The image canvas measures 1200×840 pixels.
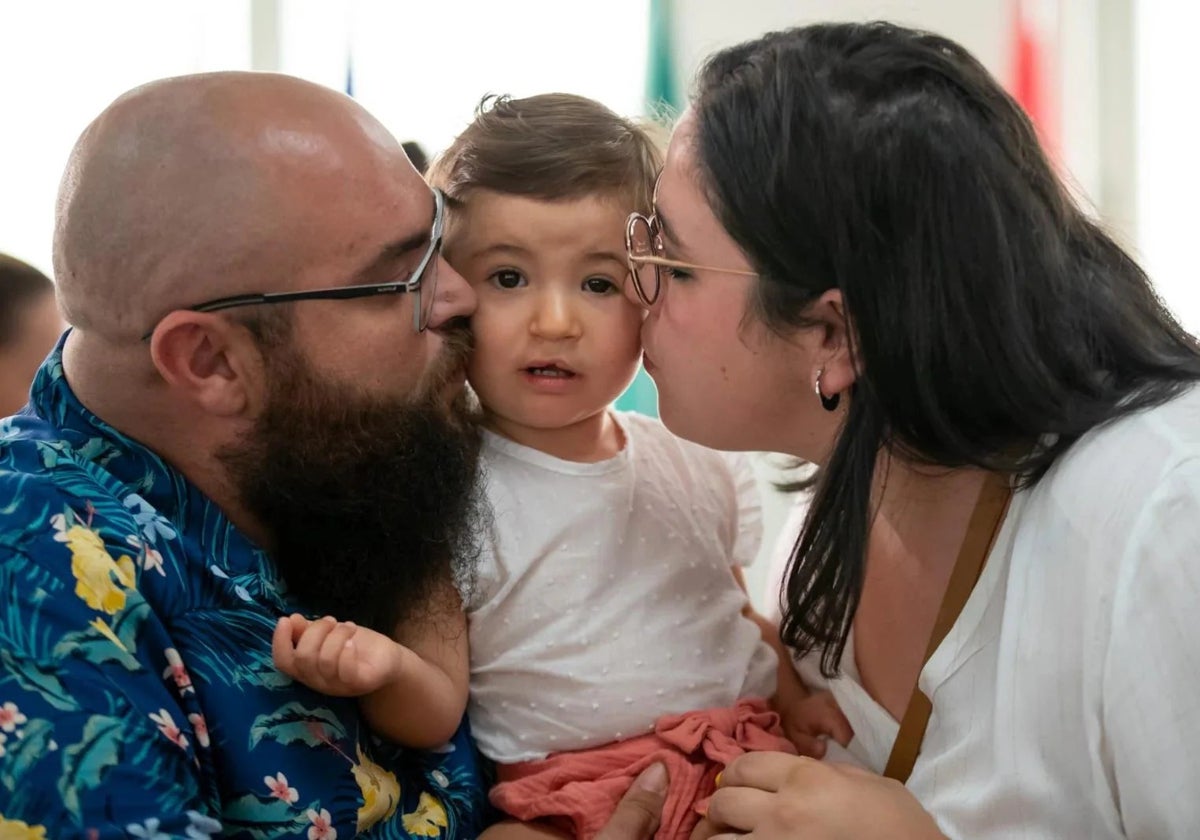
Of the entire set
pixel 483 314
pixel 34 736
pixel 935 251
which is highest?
pixel 935 251

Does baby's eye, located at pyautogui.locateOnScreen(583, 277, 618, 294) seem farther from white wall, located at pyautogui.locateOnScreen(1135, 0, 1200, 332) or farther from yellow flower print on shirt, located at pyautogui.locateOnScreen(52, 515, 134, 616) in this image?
white wall, located at pyautogui.locateOnScreen(1135, 0, 1200, 332)

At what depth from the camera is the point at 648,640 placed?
176 centimetres

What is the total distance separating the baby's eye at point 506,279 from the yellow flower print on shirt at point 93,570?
72cm

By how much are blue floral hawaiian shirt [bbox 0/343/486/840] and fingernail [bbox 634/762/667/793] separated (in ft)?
0.84

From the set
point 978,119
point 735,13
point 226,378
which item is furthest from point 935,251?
point 735,13

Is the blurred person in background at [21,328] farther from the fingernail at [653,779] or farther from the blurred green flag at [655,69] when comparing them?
the fingernail at [653,779]

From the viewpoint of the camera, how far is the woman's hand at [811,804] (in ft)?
4.53

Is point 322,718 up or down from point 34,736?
down

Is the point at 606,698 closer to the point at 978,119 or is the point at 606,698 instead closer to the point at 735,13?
the point at 978,119

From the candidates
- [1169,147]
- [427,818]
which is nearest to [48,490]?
[427,818]

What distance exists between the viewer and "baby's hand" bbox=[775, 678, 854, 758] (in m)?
1.76

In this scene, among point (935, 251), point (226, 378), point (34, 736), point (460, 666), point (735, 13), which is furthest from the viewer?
point (735, 13)

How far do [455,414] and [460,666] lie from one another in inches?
14.9

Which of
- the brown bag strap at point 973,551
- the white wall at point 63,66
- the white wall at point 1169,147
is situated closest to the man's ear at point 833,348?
the brown bag strap at point 973,551
